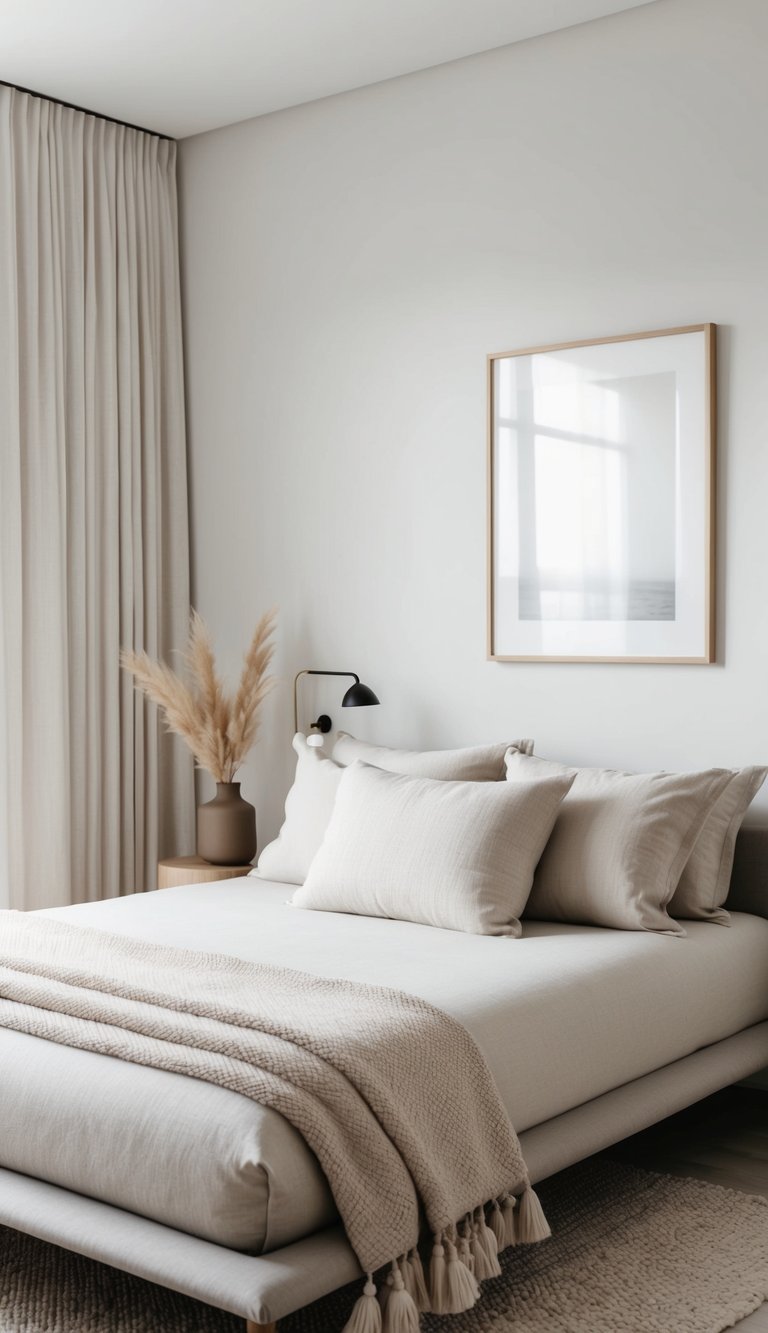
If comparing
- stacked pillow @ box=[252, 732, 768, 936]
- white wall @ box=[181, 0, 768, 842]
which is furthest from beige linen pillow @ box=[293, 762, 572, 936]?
white wall @ box=[181, 0, 768, 842]

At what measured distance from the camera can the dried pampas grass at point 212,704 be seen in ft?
14.2

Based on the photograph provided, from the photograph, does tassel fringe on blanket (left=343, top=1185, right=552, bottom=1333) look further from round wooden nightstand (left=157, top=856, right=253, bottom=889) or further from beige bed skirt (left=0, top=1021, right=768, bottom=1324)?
round wooden nightstand (left=157, top=856, right=253, bottom=889)

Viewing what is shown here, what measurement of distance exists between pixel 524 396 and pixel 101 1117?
2.43 m

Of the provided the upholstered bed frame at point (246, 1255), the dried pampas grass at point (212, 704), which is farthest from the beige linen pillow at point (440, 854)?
the dried pampas grass at point (212, 704)

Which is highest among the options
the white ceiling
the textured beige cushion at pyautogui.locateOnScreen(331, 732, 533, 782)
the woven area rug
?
the white ceiling

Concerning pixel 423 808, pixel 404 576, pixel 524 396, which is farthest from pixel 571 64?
pixel 423 808

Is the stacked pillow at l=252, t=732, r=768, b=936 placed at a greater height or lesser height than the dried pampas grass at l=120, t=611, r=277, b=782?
lesser

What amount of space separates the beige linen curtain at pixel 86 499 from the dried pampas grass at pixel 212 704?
0.28 metres

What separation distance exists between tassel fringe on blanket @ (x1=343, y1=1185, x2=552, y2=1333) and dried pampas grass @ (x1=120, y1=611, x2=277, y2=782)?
2176 millimetres

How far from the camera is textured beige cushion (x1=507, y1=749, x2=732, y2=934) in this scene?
3176 millimetres

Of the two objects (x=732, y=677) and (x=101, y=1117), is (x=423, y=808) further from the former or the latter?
(x=101, y=1117)

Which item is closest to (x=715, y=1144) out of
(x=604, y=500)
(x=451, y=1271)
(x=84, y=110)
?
→ (x=451, y=1271)

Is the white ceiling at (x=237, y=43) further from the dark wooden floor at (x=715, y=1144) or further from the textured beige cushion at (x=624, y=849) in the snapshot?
the dark wooden floor at (x=715, y=1144)

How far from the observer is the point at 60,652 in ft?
14.3
